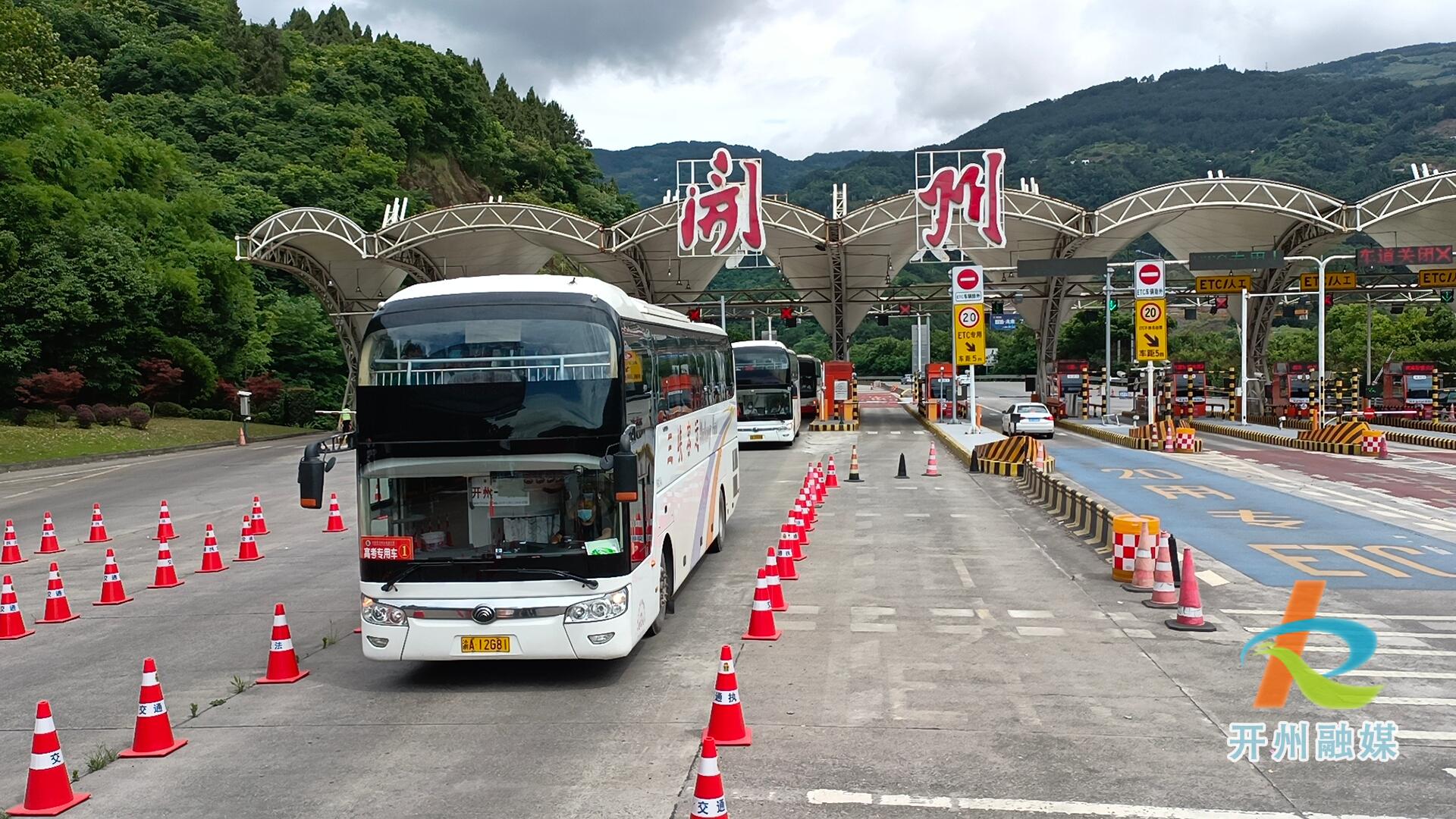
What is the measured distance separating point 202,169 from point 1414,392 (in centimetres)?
7061

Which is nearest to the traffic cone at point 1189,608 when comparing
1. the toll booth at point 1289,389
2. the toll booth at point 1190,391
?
the toll booth at point 1190,391

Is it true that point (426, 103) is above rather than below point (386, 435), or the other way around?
above

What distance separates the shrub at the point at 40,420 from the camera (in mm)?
41844

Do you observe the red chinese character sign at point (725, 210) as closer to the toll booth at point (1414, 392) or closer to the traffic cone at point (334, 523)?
the traffic cone at point (334, 523)

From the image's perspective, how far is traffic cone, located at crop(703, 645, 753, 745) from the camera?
6996 millimetres

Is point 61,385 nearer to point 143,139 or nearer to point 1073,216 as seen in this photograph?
point 143,139

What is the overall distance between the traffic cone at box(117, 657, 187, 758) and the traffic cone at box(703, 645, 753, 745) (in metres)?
3.66

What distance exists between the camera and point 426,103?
89938 mm

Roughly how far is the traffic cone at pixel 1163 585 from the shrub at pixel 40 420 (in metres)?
42.0

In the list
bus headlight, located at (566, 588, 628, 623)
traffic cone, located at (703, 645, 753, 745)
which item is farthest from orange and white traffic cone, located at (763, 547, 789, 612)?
traffic cone, located at (703, 645, 753, 745)

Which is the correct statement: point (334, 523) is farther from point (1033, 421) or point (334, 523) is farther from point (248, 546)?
point (1033, 421)

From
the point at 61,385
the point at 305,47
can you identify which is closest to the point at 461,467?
the point at 61,385

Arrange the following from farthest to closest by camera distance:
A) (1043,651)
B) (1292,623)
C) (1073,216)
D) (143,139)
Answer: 1. (143,139)
2. (1073,216)
3. (1292,623)
4. (1043,651)

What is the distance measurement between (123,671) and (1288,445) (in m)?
37.9
